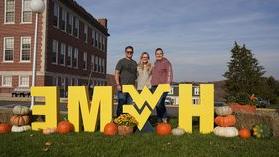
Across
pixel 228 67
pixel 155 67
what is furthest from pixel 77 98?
pixel 228 67

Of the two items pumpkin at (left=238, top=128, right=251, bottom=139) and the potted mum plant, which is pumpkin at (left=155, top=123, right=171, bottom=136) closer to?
the potted mum plant

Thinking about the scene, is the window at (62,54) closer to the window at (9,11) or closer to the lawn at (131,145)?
the window at (9,11)

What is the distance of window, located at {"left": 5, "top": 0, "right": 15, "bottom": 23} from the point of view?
37344 mm

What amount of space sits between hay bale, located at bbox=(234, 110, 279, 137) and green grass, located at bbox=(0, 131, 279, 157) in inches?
23.3

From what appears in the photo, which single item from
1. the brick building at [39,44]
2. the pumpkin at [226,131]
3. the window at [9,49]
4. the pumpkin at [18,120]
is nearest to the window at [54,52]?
the brick building at [39,44]

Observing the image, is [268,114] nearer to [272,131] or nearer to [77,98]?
[272,131]

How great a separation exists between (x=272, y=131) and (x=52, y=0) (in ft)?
102

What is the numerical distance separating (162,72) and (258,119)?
2.73 m

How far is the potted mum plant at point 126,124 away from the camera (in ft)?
31.7

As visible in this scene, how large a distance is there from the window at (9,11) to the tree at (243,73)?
65.1 ft

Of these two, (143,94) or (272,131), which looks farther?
(143,94)

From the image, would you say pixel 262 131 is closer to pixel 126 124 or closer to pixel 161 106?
pixel 161 106

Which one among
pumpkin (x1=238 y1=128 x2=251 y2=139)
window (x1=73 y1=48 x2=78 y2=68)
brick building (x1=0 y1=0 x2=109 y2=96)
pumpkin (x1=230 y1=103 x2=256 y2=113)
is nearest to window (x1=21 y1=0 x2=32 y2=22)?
brick building (x1=0 y1=0 x2=109 y2=96)

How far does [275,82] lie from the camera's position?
5891 centimetres
